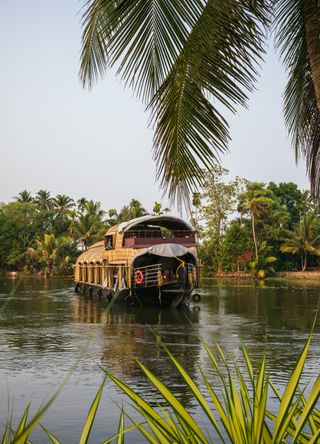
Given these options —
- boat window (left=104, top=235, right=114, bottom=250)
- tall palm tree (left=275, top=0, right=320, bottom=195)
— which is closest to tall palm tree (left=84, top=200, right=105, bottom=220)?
boat window (left=104, top=235, right=114, bottom=250)

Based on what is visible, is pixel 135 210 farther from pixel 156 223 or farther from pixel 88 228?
pixel 156 223

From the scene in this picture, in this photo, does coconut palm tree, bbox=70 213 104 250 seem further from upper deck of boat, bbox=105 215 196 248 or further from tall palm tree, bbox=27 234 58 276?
upper deck of boat, bbox=105 215 196 248

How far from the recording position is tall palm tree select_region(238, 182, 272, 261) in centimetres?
4881

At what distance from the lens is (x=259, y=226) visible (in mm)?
52906

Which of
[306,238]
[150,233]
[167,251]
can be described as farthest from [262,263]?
[167,251]

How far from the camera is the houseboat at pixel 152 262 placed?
889 inches

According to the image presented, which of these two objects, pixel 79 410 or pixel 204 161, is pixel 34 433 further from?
pixel 204 161

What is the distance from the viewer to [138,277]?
22.7m

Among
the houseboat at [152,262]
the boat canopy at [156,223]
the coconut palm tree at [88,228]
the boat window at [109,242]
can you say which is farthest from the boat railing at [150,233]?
the coconut palm tree at [88,228]

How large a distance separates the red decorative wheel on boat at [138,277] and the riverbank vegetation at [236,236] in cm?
1941

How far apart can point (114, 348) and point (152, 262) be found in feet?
37.8

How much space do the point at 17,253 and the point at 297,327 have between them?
1949 inches

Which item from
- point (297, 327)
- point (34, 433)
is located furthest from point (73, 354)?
point (297, 327)

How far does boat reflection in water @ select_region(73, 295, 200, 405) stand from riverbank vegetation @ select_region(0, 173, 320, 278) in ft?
69.4
